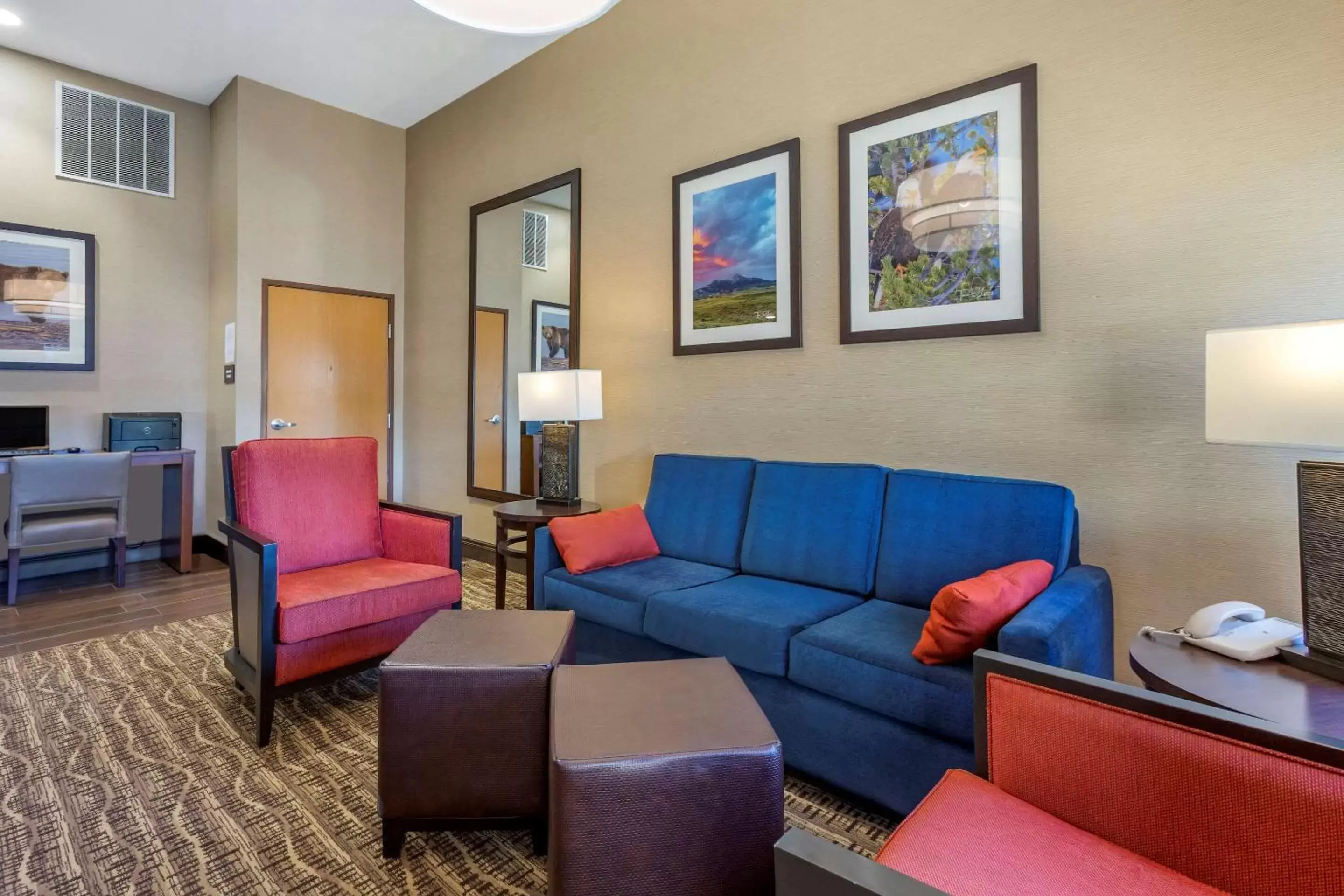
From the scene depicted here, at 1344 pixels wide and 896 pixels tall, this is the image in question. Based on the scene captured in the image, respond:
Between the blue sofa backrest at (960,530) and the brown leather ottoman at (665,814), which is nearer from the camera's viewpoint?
the brown leather ottoman at (665,814)

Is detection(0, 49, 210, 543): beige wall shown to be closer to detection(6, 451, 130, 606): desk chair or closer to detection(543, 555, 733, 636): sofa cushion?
detection(6, 451, 130, 606): desk chair

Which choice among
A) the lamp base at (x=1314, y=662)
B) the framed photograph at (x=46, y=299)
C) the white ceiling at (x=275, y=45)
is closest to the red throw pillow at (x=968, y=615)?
the lamp base at (x=1314, y=662)

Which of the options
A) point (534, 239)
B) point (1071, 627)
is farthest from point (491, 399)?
point (1071, 627)

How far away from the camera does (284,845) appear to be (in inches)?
64.6

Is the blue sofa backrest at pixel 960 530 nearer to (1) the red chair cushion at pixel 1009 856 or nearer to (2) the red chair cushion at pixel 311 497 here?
(1) the red chair cushion at pixel 1009 856

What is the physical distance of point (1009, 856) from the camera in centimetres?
94

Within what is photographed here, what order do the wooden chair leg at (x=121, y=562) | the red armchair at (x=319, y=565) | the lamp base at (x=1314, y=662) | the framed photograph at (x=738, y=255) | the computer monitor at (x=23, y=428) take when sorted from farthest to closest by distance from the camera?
1. the wooden chair leg at (x=121, y=562)
2. the computer monitor at (x=23, y=428)
3. the framed photograph at (x=738, y=255)
4. the red armchair at (x=319, y=565)
5. the lamp base at (x=1314, y=662)

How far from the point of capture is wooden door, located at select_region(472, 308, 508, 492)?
14.0 feet

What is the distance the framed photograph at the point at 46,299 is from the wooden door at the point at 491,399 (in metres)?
2.51

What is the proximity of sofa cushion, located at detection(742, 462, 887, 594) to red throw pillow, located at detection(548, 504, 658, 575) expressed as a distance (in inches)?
17.4

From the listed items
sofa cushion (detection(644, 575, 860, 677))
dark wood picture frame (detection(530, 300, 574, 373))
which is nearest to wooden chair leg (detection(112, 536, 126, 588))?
dark wood picture frame (detection(530, 300, 574, 373))

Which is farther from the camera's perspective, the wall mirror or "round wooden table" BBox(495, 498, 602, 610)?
the wall mirror

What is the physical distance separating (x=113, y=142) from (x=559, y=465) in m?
3.97

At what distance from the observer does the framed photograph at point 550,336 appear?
3861 mm
